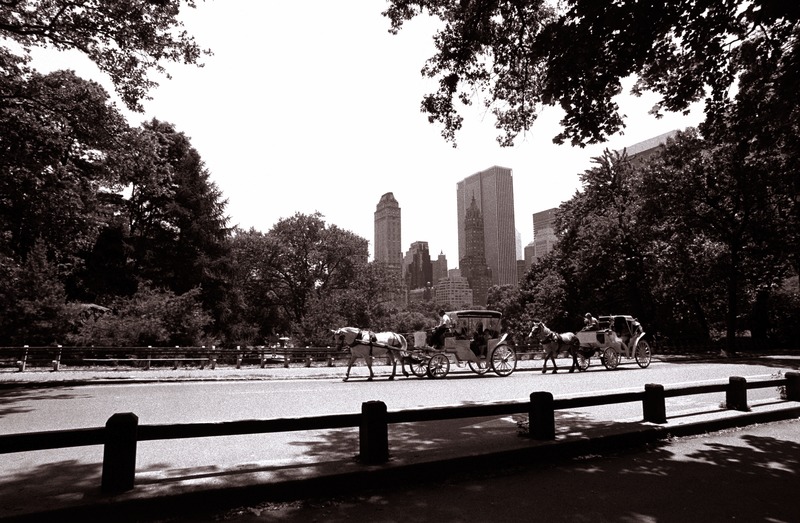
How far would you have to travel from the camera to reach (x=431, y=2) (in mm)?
11875

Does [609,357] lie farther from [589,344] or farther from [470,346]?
[470,346]

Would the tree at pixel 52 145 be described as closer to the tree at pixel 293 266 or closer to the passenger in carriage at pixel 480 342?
the passenger in carriage at pixel 480 342

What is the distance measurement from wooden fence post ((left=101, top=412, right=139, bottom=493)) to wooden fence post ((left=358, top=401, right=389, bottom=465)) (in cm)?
231

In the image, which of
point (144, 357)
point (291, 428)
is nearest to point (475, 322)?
point (291, 428)

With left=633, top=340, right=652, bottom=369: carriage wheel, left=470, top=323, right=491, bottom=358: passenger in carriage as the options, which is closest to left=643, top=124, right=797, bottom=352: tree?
left=633, top=340, right=652, bottom=369: carriage wheel

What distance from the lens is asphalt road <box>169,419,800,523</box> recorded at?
14.7ft

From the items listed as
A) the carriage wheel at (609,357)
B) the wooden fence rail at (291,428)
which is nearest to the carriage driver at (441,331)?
the carriage wheel at (609,357)

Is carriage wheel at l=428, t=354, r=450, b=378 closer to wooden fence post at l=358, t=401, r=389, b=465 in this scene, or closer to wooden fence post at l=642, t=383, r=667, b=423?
wooden fence post at l=642, t=383, r=667, b=423

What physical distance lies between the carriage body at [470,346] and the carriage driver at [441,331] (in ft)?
0.64

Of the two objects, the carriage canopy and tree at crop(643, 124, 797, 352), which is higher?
tree at crop(643, 124, 797, 352)

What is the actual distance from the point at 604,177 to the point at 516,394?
38832 mm

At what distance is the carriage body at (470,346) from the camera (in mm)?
18656

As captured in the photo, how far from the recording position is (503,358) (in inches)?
778

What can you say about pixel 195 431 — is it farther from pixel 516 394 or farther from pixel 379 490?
pixel 516 394
